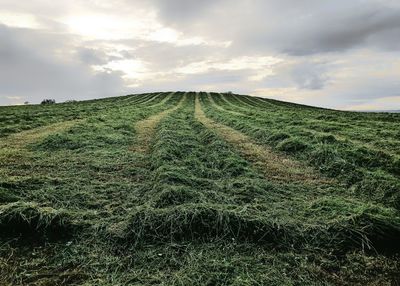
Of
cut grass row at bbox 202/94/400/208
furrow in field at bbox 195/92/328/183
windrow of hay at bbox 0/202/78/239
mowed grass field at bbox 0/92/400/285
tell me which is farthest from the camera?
furrow in field at bbox 195/92/328/183

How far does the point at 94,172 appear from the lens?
27.7 ft

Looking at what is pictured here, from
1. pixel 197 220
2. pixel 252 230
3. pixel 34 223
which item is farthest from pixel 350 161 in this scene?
pixel 34 223

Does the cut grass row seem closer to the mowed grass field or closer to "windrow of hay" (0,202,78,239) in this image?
the mowed grass field

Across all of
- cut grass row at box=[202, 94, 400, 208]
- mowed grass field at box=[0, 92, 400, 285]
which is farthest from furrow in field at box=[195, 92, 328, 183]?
cut grass row at box=[202, 94, 400, 208]

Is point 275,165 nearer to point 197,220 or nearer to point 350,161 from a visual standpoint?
point 350,161

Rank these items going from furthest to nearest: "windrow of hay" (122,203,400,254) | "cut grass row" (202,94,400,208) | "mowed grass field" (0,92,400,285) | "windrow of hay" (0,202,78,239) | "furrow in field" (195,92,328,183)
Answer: "furrow in field" (195,92,328,183), "cut grass row" (202,94,400,208), "windrow of hay" (0,202,78,239), "windrow of hay" (122,203,400,254), "mowed grass field" (0,92,400,285)

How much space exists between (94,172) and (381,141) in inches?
428

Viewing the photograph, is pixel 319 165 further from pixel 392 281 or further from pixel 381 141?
pixel 392 281

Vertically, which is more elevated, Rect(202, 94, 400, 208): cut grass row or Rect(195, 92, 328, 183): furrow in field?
Rect(202, 94, 400, 208): cut grass row

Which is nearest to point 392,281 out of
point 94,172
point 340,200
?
point 340,200

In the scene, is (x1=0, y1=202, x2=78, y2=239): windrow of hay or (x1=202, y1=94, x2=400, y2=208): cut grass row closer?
(x1=0, y1=202, x2=78, y2=239): windrow of hay

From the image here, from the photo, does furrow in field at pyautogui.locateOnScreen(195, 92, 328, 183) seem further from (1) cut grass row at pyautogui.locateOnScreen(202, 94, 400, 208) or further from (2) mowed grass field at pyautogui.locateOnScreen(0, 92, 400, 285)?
(1) cut grass row at pyautogui.locateOnScreen(202, 94, 400, 208)

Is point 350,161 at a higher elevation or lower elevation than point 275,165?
higher

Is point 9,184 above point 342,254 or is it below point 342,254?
above
